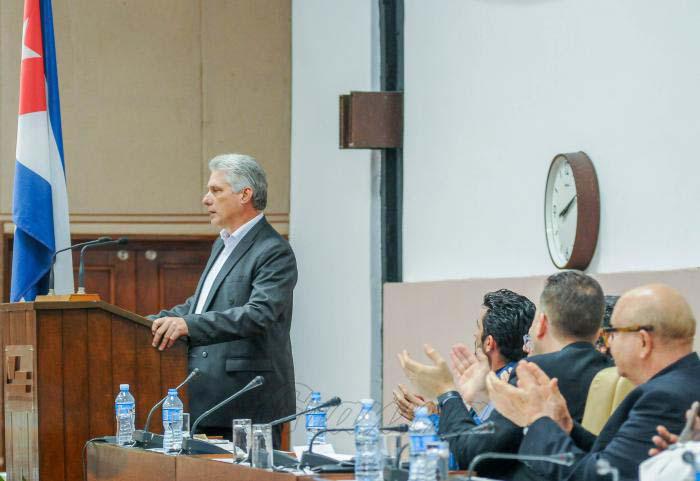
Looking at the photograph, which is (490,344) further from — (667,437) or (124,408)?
(124,408)

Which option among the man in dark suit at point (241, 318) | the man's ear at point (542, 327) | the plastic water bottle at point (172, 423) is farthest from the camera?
the man in dark suit at point (241, 318)

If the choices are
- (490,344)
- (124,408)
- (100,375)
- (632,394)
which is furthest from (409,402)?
(632,394)

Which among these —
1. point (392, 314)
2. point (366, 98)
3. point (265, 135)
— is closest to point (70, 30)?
point (265, 135)

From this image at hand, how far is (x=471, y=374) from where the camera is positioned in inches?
124

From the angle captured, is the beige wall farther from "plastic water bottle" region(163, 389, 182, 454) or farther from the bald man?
the bald man

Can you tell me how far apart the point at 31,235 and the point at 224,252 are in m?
0.77

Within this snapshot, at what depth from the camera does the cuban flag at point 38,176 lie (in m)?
4.57

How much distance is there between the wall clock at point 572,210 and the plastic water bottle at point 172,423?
67.9 inches

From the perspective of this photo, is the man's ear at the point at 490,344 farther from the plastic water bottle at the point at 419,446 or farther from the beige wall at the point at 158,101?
the beige wall at the point at 158,101

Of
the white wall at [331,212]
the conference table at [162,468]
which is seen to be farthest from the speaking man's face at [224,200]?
the white wall at [331,212]

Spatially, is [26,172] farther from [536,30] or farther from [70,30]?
[70,30]

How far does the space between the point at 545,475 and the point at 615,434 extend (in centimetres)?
21

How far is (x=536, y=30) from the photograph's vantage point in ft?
17.2

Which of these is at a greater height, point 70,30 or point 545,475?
point 70,30
